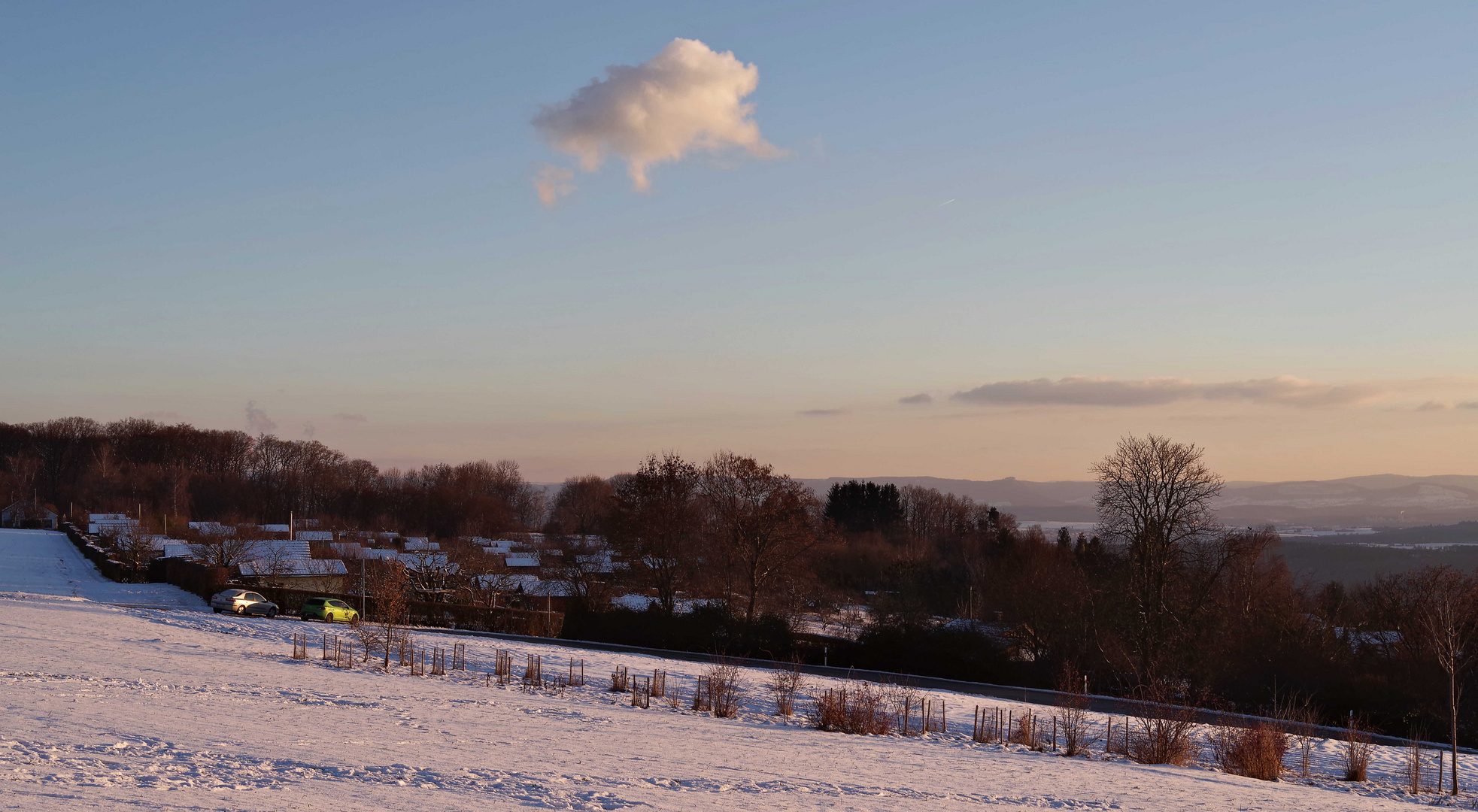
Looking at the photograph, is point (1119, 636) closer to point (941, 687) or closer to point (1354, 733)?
point (941, 687)

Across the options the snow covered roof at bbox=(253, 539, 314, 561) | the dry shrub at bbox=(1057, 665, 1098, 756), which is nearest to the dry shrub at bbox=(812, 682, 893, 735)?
the dry shrub at bbox=(1057, 665, 1098, 756)

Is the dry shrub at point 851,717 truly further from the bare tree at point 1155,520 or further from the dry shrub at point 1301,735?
the bare tree at point 1155,520

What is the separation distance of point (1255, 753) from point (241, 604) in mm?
40282

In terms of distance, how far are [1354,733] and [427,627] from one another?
1478 inches

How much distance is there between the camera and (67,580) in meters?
58.2

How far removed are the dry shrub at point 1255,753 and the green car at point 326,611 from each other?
35.7 m

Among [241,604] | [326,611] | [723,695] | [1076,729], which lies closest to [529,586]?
[326,611]

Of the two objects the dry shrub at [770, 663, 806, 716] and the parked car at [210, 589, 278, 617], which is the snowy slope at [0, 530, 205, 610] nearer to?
the parked car at [210, 589, 278, 617]

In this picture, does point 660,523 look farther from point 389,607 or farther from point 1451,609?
point 1451,609

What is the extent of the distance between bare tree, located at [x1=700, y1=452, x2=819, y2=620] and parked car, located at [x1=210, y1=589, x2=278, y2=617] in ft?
82.9

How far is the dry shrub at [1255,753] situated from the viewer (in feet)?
74.6

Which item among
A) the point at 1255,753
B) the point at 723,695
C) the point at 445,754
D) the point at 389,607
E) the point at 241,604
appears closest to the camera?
the point at 445,754

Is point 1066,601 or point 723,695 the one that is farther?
point 1066,601

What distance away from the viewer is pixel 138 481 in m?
148
